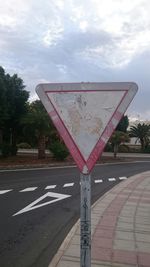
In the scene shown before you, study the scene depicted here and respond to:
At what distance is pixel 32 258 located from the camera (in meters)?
7.36

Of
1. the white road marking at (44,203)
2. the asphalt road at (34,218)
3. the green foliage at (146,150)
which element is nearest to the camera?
the asphalt road at (34,218)

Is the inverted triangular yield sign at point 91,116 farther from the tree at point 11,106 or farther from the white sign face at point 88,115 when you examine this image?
the tree at point 11,106

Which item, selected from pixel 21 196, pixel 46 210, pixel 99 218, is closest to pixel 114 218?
pixel 99 218

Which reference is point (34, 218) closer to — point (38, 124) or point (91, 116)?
point (91, 116)

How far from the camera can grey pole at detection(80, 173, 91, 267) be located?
4.12 m

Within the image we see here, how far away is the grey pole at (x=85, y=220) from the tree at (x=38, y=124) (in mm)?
30487

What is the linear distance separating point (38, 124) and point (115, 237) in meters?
26.6

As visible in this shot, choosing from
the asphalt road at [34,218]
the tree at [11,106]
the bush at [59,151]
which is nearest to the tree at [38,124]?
the bush at [59,151]

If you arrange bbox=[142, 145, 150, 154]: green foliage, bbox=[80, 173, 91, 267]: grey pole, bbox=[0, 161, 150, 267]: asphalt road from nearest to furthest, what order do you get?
bbox=[80, 173, 91, 267]: grey pole
bbox=[0, 161, 150, 267]: asphalt road
bbox=[142, 145, 150, 154]: green foliage

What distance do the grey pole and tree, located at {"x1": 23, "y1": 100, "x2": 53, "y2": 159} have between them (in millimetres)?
30487

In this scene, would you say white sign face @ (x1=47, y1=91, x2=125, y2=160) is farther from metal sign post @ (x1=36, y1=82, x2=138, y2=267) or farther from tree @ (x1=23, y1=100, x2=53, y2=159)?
tree @ (x1=23, y1=100, x2=53, y2=159)

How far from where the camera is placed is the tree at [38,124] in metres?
34.8

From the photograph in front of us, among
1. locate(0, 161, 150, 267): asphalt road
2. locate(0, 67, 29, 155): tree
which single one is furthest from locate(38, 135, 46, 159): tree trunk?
locate(0, 161, 150, 267): asphalt road

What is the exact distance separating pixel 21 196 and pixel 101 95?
36.5 feet
